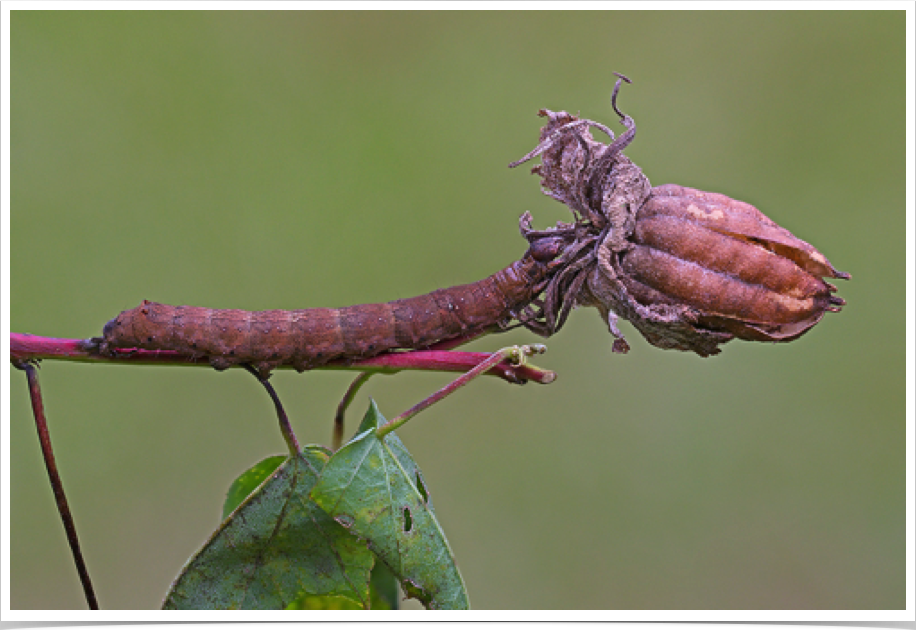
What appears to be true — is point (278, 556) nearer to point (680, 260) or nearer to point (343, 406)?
point (343, 406)

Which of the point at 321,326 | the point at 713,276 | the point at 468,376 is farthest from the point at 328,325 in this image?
the point at 713,276

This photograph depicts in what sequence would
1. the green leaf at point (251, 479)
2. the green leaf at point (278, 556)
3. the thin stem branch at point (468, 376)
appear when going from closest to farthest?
the thin stem branch at point (468, 376) → the green leaf at point (278, 556) → the green leaf at point (251, 479)

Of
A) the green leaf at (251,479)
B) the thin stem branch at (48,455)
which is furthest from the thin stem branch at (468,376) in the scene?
the thin stem branch at (48,455)

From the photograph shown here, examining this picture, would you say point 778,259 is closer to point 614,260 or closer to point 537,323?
point 614,260

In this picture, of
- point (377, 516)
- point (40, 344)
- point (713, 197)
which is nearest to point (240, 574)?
point (377, 516)

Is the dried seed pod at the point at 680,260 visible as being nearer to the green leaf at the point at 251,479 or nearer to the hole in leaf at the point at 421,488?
the hole in leaf at the point at 421,488

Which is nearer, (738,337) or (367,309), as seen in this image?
(738,337)
